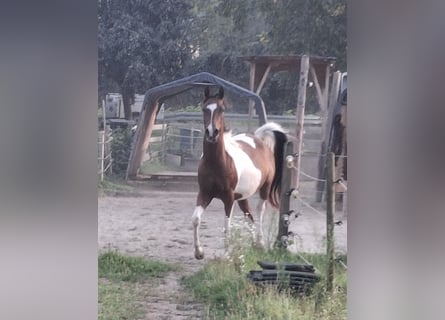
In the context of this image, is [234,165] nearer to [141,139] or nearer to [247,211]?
[247,211]

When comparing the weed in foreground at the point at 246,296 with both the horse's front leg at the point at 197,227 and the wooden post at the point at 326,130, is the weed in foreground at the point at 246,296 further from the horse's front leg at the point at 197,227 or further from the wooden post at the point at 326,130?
the wooden post at the point at 326,130

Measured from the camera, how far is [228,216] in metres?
3.25

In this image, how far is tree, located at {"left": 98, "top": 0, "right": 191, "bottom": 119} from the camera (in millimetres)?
3199

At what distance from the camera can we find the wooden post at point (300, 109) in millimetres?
3199

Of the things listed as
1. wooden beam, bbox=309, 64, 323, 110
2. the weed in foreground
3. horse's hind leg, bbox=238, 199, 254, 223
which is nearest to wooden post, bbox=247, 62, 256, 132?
wooden beam, bbox=309, 64, 323, 110

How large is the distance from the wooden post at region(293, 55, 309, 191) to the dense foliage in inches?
1.4

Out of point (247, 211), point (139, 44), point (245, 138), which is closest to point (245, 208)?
point (247, 211)

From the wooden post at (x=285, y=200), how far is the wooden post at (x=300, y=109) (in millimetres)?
35

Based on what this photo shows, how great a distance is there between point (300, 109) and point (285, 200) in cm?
47

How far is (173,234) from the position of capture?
3254 mm
